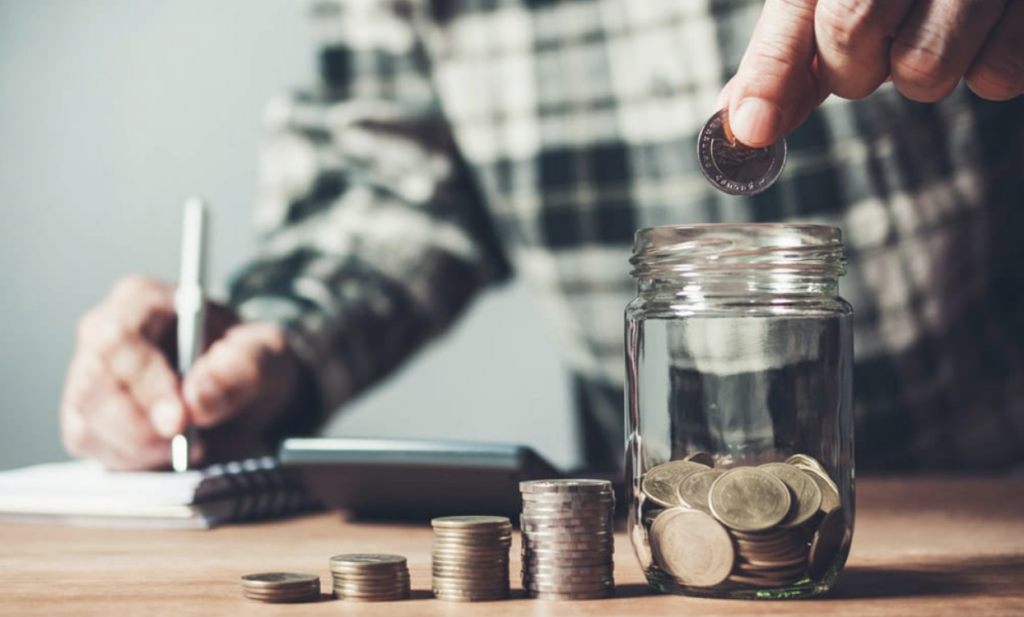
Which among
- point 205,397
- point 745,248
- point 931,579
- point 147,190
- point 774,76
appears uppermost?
point 147,190

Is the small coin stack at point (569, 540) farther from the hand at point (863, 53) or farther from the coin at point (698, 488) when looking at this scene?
the hand at point (863, 53)

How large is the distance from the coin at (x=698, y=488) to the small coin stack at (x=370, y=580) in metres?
0.17

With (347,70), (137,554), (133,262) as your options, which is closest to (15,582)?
(137,554)

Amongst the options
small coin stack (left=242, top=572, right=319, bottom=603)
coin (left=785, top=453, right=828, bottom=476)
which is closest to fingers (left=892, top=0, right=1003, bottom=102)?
coin (left=785, top=453, right=828, bottom=476)

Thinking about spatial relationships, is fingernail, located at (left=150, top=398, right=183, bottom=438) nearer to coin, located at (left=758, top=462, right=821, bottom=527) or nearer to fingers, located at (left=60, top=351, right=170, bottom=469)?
fingers, located at (left=60, top=351, right=170, bottom=469)

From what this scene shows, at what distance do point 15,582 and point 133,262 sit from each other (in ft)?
6.51

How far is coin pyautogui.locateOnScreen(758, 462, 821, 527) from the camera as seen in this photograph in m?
0.65

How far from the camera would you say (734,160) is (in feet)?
2.64

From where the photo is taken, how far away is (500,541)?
2.22 feet

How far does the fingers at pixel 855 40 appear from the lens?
738mm

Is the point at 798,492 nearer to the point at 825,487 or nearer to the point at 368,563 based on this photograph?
the point at 825,487

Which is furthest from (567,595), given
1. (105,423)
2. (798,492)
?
(105,423)

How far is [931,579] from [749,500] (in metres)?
0.18

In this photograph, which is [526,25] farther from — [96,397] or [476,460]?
[476,460]
